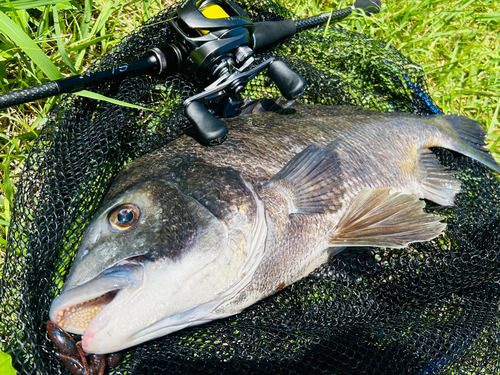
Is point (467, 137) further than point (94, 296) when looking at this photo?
Yes

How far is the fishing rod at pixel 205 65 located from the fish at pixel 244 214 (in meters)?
0.22

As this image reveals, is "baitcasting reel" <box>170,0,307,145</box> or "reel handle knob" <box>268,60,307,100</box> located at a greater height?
"baitcasting reel" <box>170,0,307,145</box>

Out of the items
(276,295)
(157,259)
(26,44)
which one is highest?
(26,44)

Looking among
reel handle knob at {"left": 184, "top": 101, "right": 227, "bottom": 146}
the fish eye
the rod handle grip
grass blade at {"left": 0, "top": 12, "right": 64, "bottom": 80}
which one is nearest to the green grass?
grass blade at {"left": 0, "top": 12, "right": 64, "bottom": 80}

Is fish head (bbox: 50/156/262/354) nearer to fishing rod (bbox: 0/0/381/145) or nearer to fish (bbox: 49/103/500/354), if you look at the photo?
fish (bbox: 49/103/500/354)

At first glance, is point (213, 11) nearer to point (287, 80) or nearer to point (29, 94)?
point (287, 80)

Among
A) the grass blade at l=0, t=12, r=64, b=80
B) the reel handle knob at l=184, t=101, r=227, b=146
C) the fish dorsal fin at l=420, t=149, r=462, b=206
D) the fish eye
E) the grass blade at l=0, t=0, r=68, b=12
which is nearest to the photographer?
the fish eye

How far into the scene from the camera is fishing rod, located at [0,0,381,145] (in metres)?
2.47

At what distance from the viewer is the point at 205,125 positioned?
2445mm

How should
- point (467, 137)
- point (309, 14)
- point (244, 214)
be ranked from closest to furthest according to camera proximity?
1. point (244, 214)
2. point (467, 137)
3. point (309, 14)

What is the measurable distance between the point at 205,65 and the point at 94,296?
1.63 m

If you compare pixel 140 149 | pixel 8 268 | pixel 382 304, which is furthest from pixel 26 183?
pixel 382 304

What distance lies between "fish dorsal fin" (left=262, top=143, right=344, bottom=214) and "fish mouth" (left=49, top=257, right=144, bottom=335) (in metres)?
0.94

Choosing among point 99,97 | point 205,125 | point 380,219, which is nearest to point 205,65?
point 205,125
